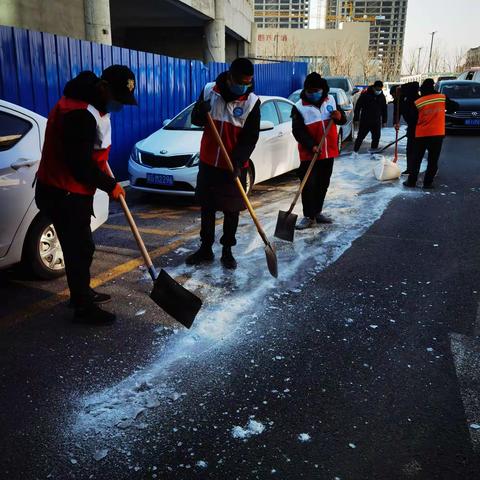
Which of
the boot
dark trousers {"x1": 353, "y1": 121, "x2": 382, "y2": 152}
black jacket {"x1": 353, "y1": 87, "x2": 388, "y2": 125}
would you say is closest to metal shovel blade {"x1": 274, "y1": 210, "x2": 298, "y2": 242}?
the boot

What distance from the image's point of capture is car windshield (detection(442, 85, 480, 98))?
17969 mm

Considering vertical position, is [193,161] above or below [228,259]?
above

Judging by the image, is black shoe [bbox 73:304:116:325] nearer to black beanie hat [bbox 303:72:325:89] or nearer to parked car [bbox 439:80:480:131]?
black beanie hat [bbox 303:72:325:89]

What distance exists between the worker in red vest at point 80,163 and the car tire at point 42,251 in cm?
77

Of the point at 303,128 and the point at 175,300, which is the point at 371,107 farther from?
the point at 175,300

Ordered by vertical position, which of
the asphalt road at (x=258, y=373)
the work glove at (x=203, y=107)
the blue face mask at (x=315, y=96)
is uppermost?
the blue face mask at (x=315, y=96)

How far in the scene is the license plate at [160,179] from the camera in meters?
7.16

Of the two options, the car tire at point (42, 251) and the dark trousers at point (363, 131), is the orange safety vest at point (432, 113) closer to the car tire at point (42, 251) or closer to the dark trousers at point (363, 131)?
the dark trousers at point (363, 131)

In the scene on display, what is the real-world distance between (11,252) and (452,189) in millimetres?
7220

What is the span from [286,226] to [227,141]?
1.38 meters

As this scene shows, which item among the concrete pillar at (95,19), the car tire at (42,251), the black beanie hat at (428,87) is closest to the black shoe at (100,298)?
the car tire at (42,251)

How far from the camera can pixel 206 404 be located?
2.85 metres

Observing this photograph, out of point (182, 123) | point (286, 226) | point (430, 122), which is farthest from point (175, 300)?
point (430, 122)

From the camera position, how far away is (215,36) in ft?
62.2
